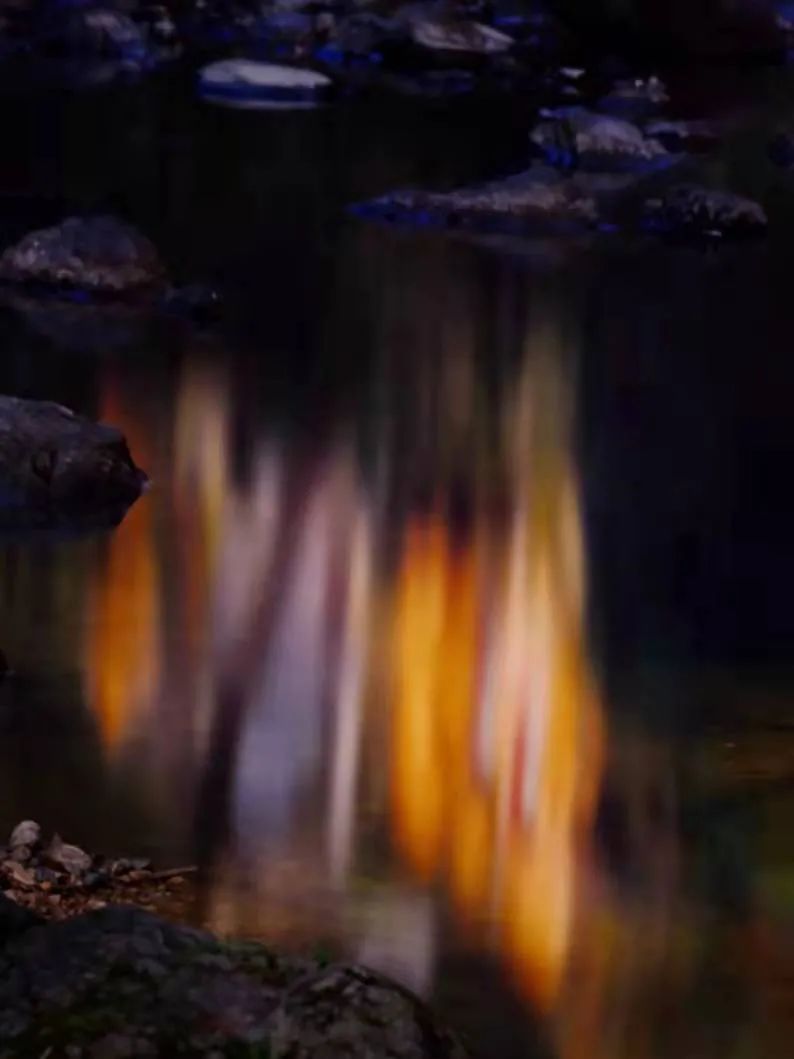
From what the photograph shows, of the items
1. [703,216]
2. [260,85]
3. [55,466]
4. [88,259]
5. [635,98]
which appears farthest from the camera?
[635,98]

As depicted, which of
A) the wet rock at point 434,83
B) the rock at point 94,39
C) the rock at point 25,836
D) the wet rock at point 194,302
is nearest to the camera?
the rock at point 25,836

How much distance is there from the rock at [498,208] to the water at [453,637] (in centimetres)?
124

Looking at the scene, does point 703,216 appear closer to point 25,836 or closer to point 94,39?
point 94,39

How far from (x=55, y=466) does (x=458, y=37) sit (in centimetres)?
1307

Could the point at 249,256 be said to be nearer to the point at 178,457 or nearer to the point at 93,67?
the point at 178,457

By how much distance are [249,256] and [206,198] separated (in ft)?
4.96

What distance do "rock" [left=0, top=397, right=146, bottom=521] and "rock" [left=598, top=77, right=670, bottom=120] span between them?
1001 centimetres

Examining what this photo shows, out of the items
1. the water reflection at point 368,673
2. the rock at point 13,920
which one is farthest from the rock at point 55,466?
the rock at point 13,920

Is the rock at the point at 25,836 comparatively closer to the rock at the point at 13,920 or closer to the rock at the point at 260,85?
the rock at the point at 13,920

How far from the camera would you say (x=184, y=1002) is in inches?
107

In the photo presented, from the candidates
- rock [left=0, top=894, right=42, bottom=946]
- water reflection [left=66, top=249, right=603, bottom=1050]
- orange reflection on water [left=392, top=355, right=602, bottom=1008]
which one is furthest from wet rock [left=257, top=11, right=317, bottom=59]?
rock [left=0, top=894, right=42, bottom=946]

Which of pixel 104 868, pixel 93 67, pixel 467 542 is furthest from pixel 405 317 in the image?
pixel 93 67

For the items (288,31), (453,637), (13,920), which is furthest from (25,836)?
(288,31)

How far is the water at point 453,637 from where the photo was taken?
378 cm
